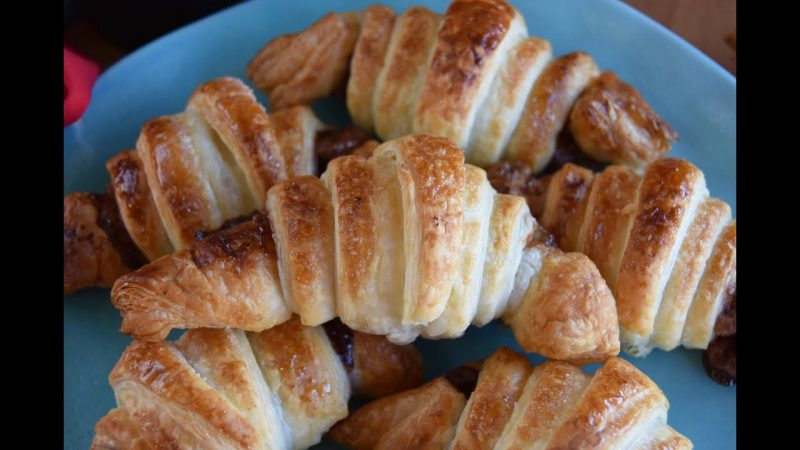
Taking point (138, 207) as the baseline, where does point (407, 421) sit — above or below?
below

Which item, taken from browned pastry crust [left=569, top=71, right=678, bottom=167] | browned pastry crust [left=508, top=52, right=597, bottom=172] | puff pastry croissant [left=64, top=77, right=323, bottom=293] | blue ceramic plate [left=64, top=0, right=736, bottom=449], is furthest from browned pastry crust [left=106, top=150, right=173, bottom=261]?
browned pastry crust [left=569, top=71, right=678, bottom=167]

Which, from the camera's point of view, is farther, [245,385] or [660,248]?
[660,248]

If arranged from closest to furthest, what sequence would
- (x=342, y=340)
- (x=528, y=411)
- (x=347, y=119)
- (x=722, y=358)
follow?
(x=528, y=411)
(x=342, y=340)
(x=722, y=358)
(x=347, y=119)

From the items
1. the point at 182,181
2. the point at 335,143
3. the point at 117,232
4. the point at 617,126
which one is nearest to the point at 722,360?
the point at 617,126

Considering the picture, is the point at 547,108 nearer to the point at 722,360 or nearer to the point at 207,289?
the point at 722,360

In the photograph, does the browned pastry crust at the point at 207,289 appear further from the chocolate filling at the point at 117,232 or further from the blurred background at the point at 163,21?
the blurred background at the point at 163,21

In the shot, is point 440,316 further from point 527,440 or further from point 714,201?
point 714,201
